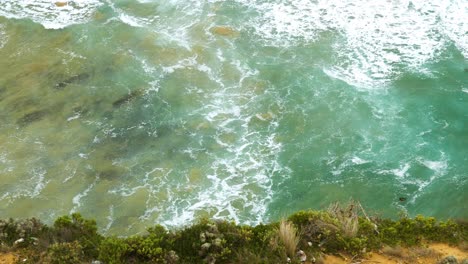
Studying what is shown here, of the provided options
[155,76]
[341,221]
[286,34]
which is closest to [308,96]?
[286,34]

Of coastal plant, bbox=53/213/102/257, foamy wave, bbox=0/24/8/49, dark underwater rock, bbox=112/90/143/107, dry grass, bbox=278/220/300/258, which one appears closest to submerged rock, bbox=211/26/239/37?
dark underwater rock, bbox=112/90/143/107

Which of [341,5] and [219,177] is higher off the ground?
[341,5]

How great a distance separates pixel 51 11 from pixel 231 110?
10348 mm

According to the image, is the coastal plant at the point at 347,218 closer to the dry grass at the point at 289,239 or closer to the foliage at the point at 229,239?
the foliage at the point at 229,239

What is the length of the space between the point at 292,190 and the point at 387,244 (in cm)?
423

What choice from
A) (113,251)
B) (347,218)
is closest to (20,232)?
(113,251)

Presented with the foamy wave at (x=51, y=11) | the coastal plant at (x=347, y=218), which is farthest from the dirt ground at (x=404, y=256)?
the foamy wave at (x=51, y=11)

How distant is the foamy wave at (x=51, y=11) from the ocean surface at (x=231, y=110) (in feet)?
0.31

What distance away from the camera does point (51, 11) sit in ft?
65.7

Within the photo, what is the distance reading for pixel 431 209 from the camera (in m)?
11.3

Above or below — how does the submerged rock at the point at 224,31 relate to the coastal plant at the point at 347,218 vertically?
below

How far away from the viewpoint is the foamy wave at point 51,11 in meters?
19.3

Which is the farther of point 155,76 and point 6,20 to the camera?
point 6,20

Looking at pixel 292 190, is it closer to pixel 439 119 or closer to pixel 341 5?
pixel 439 119
